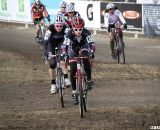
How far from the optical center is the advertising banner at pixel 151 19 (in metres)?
29.0

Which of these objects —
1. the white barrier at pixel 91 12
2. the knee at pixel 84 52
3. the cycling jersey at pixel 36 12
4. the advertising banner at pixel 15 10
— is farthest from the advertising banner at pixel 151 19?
the knee at pixel 84 52

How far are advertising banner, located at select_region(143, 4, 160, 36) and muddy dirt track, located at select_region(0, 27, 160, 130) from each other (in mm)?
Result: 3863

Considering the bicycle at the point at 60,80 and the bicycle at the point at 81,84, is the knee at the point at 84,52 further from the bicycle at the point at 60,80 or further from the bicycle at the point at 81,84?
the bicycle at the point at 60,80

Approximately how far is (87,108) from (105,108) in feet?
1.36

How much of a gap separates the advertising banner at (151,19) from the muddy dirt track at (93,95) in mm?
3863

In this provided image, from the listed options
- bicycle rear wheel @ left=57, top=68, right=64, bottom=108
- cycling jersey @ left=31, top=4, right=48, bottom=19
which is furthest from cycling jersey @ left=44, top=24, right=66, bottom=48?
cycling jersey @ left=31, top=4, right=48, bottom=19

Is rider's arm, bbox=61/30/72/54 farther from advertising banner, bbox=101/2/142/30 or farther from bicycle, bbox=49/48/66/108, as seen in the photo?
advertising banner, bbox=101/2/142/30

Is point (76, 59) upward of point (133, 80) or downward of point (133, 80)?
upward

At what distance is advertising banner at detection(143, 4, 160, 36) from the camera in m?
29.0

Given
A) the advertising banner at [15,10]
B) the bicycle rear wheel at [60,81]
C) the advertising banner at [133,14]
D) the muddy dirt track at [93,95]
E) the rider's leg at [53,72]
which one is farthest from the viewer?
the advertising banner at [15,10]

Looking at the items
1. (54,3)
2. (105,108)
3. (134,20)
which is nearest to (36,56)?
(134,20)

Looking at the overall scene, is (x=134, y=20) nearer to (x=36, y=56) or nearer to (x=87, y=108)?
(x=36, y=56)

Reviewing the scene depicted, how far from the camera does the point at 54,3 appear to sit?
35.5 meters

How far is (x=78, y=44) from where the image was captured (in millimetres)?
12336
